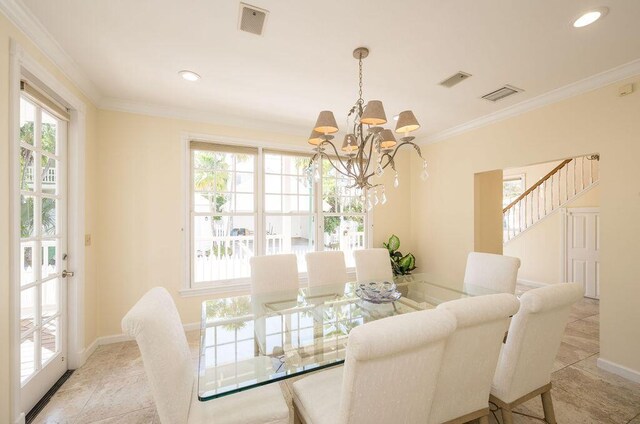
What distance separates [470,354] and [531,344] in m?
0.47

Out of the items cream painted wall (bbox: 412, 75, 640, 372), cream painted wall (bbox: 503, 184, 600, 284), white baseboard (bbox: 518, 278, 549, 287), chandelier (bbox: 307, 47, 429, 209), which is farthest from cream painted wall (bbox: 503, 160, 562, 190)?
chandelier (bbox: 307, 47, 429, 209)

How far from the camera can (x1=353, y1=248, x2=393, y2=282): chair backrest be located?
306 cm

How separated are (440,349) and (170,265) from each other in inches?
124

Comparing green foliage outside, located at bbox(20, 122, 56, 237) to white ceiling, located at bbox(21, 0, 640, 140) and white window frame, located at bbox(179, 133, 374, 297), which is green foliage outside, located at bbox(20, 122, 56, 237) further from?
white window frame, located at bbox(179, 133, 374, 297)

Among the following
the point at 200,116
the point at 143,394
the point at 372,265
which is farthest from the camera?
the point at 200,116

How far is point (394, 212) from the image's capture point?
15.7 ft

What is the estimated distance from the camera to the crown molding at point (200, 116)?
3099mm

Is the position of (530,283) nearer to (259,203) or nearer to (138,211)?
(259,203)

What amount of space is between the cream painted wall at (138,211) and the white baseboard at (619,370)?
164 inches

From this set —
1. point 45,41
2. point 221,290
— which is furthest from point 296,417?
point 45,41

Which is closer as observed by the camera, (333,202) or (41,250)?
(41,250)

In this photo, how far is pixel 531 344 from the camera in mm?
1537

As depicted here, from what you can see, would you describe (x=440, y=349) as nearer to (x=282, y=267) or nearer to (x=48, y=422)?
(x=282, y=267)

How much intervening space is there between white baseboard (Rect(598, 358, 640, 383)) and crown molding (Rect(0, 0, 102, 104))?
523 centimetres
